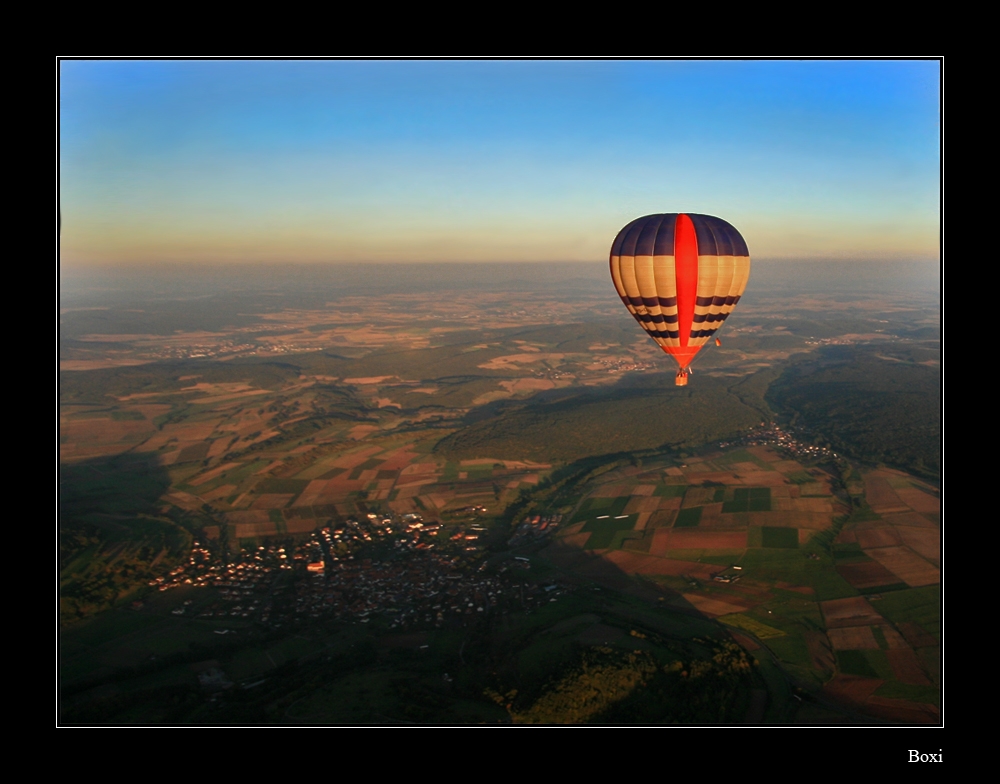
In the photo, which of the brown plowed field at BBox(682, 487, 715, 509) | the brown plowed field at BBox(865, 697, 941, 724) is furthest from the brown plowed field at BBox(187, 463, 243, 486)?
the brown plowed field at BBox(865, 697, 941, 724)

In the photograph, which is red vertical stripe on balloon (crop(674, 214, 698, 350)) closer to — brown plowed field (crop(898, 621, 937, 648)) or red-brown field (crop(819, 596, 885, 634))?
red-brown field (crop(819, 596, 885, 634))

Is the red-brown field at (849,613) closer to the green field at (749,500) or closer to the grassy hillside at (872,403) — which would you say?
the green field at (749,500)

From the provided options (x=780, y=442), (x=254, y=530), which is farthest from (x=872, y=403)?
(x=254, y=530)

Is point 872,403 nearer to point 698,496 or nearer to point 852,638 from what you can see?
point 698,496

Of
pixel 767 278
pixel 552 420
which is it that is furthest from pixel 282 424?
pixel 767 278

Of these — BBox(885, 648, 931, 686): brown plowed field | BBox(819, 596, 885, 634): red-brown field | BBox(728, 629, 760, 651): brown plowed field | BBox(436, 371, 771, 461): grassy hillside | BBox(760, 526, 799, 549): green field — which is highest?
BBox(436, 371, 771, 461): grassy hillside

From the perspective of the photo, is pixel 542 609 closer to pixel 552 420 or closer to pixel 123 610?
pixel 123 610
